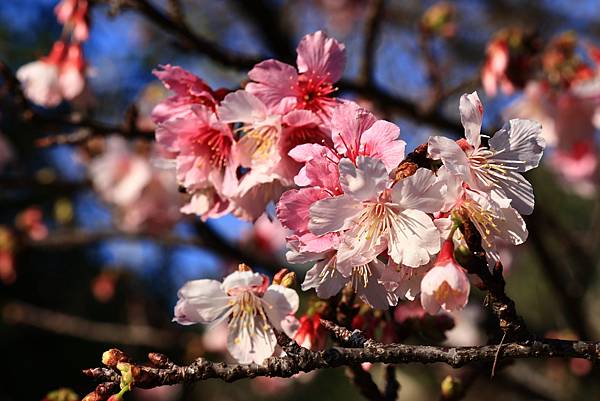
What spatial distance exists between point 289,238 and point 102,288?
96.8 inches

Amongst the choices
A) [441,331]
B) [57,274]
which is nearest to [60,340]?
[57,274]

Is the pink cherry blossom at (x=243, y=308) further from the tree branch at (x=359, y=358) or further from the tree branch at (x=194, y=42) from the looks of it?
the tree branch at (x=194, y=42)

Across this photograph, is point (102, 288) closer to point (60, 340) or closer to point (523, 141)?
point (523, 141)

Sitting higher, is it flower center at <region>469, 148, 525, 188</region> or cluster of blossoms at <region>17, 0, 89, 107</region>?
flower center at <region>469, 148, 525, 188</region>

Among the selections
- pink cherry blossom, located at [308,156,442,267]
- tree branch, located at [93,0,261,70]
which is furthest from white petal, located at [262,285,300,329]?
tree branch, located at [93,0,261,70]

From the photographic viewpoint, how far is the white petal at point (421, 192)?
28.2 inches

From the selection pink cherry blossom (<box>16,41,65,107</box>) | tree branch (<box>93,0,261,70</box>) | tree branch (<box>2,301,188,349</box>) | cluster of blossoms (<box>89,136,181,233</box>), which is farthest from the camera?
tree branch (<box>2,301,188,349</box>)

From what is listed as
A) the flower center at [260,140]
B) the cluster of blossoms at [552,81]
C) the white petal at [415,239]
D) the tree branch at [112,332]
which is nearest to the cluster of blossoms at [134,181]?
the tree branch at [112,332]

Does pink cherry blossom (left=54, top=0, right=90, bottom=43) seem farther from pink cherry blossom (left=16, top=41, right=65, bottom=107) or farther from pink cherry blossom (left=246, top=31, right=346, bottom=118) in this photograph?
pink cherry blossom (left=246, top=31, right=346, bottom=118)

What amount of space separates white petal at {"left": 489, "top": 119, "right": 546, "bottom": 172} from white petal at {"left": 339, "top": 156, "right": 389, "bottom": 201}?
0.58 ft

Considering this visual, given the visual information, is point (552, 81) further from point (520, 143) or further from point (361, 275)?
point (361, 275)

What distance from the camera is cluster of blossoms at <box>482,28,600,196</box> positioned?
1.65 m

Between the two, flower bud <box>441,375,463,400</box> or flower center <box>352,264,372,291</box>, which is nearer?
flower center <box>352,264,372,291</box>

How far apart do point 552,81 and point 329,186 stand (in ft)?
3.94
